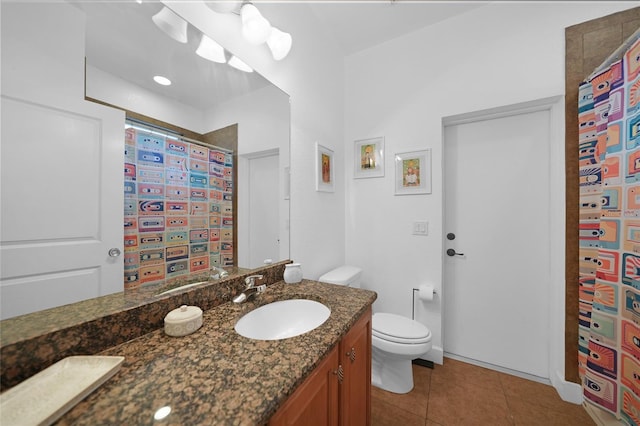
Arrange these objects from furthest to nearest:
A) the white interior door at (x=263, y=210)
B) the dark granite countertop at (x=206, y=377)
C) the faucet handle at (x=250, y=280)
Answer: the white interior door at (x=263, y=210) → the faucet handle at (x=250, y=280) → the dark granite countertop at (x=206, y=377)

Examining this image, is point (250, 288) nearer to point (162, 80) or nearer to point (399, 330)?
point (162, 80)

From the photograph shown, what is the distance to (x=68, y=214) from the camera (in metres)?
0.61

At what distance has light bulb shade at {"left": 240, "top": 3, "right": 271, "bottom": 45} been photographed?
108 centimetres

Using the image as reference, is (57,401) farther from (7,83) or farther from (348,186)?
(348,186)

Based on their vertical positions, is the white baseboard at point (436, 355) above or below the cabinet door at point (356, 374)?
below

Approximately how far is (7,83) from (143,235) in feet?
1.55

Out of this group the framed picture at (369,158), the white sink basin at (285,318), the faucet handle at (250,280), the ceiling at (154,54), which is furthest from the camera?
the framed picture at (369,158)

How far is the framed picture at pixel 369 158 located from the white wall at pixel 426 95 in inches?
2.3

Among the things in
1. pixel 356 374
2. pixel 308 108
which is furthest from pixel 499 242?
pixel 308 108

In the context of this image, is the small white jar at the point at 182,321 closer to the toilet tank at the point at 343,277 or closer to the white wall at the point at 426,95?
the toilet tank at the point at 343,277

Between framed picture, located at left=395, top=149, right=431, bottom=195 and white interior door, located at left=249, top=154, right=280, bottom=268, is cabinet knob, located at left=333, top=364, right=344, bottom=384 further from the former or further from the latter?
framed picture, located at left=395, top=149, right=431, bottom=195

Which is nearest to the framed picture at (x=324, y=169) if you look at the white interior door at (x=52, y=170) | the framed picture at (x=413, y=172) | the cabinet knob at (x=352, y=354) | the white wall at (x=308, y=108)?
the white wall at (x=308, y=108)

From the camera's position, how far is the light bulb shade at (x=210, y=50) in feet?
3.30

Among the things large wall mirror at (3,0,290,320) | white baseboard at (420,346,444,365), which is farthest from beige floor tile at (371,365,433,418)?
large wall mirror at (3,0,290,320)
